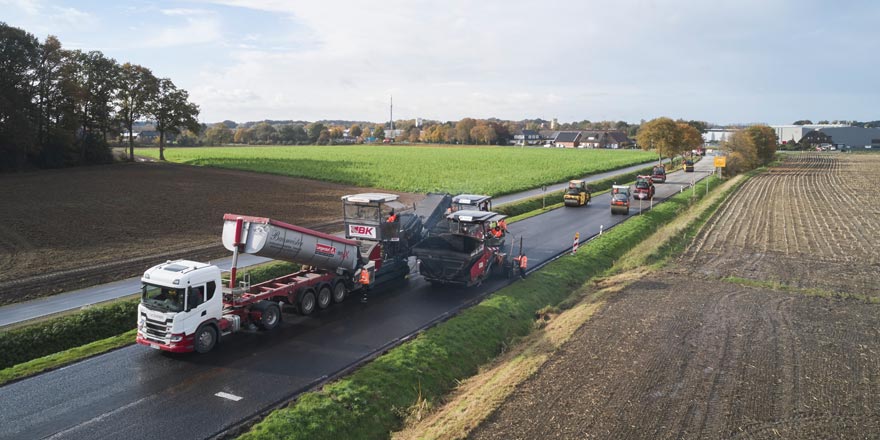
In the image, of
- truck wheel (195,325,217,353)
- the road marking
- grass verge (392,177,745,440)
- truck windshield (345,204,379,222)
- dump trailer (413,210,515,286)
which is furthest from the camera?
truck windshield (345,204,379,222)

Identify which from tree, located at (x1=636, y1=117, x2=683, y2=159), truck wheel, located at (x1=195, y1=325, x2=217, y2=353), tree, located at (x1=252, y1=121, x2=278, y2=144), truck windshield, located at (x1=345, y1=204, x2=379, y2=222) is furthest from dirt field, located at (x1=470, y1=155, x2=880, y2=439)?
tree, located at (x1=252, y1=121, x2=278, y2=144)

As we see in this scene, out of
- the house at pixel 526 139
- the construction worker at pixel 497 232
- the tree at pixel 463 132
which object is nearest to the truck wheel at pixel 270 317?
the construction worker at pixel 497 232

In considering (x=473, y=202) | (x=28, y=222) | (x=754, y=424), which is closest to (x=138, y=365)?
(x=754, y=424)

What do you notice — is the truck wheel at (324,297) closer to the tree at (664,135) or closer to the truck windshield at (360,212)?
A: the truck windshield at (360,212)

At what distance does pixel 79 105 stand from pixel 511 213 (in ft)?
170

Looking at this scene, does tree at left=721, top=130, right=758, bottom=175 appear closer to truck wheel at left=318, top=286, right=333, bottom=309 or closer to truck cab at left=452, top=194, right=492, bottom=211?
truck cab at left=452, top=194, right=492, bottom=211

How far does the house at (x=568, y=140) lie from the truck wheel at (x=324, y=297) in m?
163

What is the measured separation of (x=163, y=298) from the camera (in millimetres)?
14164

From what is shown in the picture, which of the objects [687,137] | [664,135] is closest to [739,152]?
[687,137]

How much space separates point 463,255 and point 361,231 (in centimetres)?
397

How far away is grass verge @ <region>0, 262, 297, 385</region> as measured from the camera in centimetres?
1376

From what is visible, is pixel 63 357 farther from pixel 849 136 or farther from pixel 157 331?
pixel 849 136

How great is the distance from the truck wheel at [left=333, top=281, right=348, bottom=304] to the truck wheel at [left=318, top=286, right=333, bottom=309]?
286 millimetres

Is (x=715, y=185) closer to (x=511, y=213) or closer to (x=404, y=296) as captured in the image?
(x=511, y=213)
